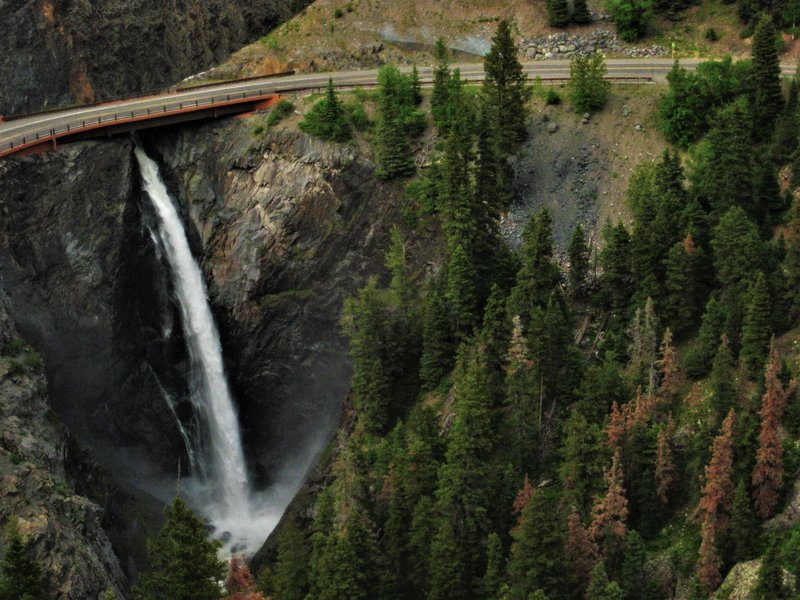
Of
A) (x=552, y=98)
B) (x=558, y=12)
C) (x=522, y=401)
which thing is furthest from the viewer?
(x=558, y=12)

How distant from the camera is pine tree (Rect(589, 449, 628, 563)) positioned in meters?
92.8

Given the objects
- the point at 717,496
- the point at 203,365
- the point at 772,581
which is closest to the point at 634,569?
the point at 717,496

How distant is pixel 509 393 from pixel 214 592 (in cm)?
2977

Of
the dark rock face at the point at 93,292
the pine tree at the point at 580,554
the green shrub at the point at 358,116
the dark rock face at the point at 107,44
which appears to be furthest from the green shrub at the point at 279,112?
the pine tree at the point at 580,554

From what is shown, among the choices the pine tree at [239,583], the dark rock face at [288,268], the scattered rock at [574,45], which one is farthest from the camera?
the scattered rock at [574,45]

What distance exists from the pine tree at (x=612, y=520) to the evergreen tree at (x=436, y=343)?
25.7 metres

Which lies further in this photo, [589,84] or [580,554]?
[589,84]

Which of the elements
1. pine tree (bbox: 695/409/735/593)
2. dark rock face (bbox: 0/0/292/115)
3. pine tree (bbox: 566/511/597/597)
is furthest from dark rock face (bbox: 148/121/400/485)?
pine tree (bbox: 695/409/735/593)

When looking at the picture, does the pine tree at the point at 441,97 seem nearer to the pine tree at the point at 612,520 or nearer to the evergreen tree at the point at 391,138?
the evergreen tree at the point at 391,138

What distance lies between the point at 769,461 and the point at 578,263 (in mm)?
31540

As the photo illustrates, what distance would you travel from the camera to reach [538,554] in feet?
297

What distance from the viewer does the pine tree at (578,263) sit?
115m

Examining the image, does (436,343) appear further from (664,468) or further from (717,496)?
(717,496)

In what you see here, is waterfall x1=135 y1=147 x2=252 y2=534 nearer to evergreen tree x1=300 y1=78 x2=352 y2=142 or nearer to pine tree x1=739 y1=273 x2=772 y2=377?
evergreen tree x1=300 y1=78 x2=352 y2=142
